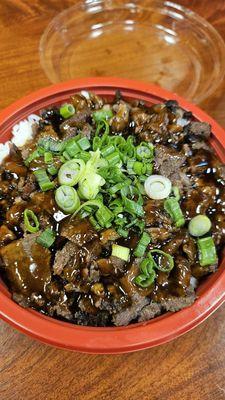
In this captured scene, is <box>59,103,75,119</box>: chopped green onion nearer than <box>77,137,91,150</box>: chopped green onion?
No

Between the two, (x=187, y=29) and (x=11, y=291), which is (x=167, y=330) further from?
(x=187, y=29)

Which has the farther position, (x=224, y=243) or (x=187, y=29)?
(x=187, y=29)

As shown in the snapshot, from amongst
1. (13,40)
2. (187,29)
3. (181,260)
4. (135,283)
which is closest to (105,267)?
(135,283)

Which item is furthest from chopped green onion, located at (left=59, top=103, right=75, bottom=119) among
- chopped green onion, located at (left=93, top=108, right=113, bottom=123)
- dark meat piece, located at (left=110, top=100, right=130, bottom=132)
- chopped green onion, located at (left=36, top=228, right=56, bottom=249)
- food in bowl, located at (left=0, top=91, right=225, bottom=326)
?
chopped green onion, located at (left=36, top=228, right=56, bottom=249)

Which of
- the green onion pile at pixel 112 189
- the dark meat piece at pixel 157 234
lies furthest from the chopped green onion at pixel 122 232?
the dark meat piece at pixel 157 234

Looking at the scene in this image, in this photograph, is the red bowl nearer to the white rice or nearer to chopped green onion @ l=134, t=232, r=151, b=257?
chopped green onion @ l=134, t=232, r=151, b=257

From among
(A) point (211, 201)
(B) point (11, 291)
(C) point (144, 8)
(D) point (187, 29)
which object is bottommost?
(A) point (211, 201)
